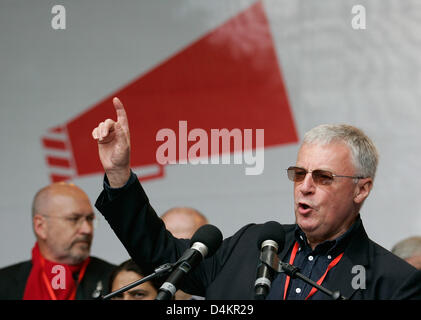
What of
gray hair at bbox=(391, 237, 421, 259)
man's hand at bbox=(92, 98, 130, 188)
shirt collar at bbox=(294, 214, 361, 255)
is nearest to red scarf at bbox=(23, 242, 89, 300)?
gray hair at bbox=(391, 237, 421, 259)

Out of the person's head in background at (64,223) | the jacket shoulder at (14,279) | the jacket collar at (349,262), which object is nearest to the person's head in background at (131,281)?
the person's head in background at (64,223)

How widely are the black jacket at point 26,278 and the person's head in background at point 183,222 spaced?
0.53 m

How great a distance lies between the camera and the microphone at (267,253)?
2037mm

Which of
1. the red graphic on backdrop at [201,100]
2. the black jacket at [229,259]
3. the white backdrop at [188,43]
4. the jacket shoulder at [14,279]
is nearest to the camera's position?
the black jacket at [229,259]

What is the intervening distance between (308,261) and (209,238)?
54cm

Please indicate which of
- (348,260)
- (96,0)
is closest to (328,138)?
(348,260)

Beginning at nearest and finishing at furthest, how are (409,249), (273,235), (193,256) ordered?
1. (193,256)
2. (273,235)
3. (409,249)

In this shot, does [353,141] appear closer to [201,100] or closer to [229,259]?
[229,259]

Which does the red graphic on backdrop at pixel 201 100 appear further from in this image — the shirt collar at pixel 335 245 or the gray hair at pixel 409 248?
the shirt collar at pixel 335 245

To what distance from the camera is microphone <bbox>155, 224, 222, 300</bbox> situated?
6.53 ft

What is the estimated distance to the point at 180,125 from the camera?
5555mm

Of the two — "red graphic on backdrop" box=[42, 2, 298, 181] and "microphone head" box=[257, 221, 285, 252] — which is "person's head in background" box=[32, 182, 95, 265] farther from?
"microphone head" box=[257, 221, 285, 252]

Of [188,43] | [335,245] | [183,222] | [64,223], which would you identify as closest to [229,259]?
[335,245]

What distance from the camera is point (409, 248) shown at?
4.46 meters
